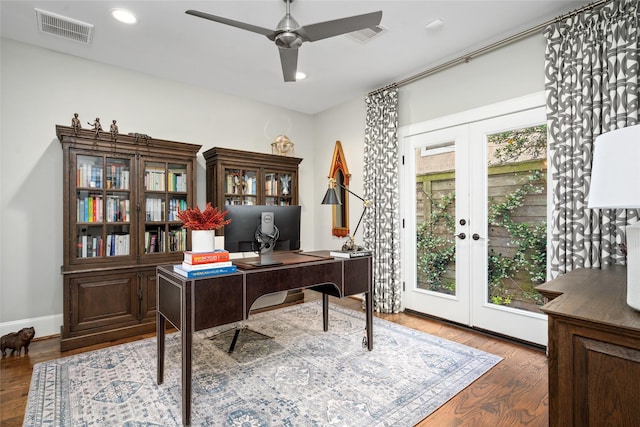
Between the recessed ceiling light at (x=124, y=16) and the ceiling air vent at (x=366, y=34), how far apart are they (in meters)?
1.77

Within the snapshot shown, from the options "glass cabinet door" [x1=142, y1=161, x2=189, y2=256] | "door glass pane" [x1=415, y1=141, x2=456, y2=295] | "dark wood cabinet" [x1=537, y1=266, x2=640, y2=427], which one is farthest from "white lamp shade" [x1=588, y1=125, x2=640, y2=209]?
"glass cabinet door" [x1=142, y1=161, x2=189, y2=256]

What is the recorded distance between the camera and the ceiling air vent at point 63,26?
8.41 ft

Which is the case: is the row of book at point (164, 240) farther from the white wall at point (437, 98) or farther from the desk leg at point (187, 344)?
the white wall at point (437, 98)

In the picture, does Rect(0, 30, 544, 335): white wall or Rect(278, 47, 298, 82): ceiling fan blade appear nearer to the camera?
Rect(278, 47, 298, 82): ceiling fan blade

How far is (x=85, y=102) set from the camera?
3.26m

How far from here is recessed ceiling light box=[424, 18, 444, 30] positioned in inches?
104

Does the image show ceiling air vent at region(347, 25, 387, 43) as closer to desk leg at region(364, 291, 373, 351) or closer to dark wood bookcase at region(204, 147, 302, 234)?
dark wood bookcase at region(204, 147, 302, 234)

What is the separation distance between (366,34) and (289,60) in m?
0.89

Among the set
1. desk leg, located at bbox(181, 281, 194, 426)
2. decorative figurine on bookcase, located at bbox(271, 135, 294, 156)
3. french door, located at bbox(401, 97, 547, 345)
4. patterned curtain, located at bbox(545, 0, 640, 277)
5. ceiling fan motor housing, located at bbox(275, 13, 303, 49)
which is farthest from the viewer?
decorative figurine on bookcase, located at bbox(271, 135, 294, 156)

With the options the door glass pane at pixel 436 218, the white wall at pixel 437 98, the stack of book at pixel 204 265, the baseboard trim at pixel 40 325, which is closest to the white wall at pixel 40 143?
the baseboard trim at pixel 40 325

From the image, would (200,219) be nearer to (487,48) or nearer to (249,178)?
(249,178)

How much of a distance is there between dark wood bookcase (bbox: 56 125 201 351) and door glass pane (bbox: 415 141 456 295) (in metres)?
2.61

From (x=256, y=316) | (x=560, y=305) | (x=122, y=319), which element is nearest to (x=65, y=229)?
(x=122, y=319)

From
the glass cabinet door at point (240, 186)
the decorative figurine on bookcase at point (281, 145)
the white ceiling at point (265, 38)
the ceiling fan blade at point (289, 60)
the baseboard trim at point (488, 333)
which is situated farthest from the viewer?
the decorative figurine on bookcase at point (281, 145)
